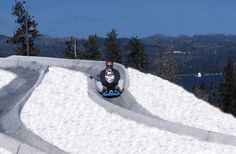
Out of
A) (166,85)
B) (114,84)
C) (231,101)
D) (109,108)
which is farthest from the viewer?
(231,101)

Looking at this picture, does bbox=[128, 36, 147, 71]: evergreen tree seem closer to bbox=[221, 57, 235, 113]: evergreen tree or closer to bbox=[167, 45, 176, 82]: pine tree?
bbox=[221, 57, 235, 113]: evergreen tree

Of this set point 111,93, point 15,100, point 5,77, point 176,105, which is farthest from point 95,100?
point 5,77

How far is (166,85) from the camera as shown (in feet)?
71.7

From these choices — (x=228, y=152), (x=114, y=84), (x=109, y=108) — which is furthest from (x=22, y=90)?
(x=228, y=152)

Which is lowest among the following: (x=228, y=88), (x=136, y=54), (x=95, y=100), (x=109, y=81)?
(x=228, y=88)

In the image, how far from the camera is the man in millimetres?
20266

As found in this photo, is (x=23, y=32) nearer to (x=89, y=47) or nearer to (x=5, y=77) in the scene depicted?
(x=89, y=47)

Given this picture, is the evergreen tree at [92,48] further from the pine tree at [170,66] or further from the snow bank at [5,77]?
the snow bank at [5,77]

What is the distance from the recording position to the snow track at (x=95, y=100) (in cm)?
1436

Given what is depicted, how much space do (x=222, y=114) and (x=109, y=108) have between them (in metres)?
4.11

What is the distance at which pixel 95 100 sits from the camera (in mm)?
18641

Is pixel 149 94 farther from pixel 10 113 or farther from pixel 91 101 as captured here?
pixel 10 113

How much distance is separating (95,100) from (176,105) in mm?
3008

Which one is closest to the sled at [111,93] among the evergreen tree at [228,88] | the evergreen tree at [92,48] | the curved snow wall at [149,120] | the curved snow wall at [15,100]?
the curved snow wall at [149,120]
